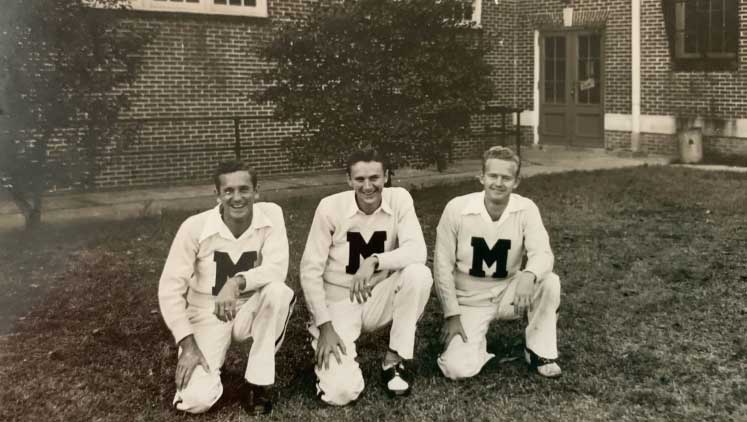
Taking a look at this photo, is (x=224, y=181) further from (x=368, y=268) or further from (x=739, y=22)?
(x=739, y=22)

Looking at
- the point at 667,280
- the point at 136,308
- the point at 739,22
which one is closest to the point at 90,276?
the point at 136,308

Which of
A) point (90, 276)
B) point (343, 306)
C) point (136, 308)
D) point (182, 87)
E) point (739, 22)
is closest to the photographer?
point (343, 306)

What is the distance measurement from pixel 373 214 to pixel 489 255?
75 cm

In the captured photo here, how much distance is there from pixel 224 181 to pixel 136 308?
90.6 inches

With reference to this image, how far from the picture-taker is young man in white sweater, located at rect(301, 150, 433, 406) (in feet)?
14.3

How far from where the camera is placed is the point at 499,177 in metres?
4.63

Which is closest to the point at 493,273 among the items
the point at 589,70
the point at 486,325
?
the point at 486,325

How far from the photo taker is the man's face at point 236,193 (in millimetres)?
4227

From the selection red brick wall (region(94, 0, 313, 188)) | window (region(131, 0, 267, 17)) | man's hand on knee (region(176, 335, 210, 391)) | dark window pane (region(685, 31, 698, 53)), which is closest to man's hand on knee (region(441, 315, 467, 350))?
man's hand on knee (region(176, 335, 210, 391))

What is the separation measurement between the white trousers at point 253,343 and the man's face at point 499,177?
Answer: 1.30 m

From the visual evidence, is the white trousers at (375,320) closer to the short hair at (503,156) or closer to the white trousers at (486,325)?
the white trousers at (486,325)

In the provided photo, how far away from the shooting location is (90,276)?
23.3ft

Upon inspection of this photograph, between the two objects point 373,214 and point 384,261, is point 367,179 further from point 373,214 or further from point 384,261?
point 384,261

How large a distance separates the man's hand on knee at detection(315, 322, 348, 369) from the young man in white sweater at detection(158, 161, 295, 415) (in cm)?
21
